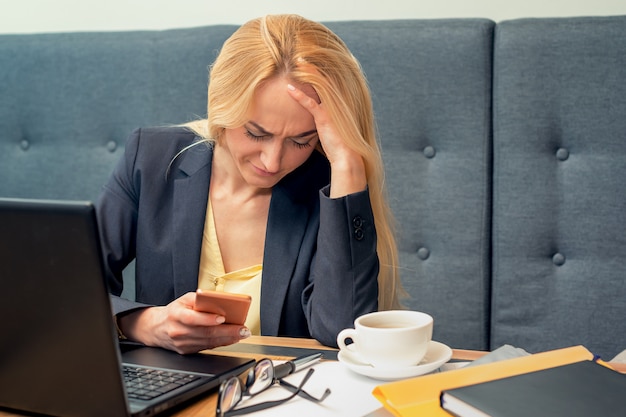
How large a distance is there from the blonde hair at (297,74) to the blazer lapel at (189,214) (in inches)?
3.6

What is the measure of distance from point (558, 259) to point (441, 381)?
A: 1.12 meters

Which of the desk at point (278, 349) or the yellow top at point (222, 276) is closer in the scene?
the desk at point (278, 349)

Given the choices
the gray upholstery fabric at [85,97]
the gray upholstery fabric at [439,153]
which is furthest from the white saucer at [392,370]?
the gray upholstery fabric at [85,97]

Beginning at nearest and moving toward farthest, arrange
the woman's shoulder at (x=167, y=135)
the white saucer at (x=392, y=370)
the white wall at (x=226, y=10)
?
1. the white saucer at (x=392, y=370)
2. the woman's shoulder at (x=167, y=135)
3. the white wall at (x=226, y=10)

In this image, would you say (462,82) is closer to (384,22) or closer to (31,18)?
(384,22)

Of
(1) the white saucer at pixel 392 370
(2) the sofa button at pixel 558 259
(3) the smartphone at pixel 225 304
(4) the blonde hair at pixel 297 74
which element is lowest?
(2) the sofa button at pixel 558 259

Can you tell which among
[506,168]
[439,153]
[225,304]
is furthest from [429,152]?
[225,304]

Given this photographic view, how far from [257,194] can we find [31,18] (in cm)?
121

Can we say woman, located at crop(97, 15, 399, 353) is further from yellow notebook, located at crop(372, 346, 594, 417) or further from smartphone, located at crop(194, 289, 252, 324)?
yellow notebook, located at crop(372, 346, 594, 417)

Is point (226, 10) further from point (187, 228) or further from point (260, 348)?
point (260, 348)

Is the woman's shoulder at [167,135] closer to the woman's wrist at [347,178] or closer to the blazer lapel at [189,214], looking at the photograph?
the blazer lapel at [189,214]

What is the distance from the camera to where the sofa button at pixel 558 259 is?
1863 millimetres

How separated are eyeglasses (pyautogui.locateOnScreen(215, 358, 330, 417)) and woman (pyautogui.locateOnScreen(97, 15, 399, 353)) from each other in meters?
0.30

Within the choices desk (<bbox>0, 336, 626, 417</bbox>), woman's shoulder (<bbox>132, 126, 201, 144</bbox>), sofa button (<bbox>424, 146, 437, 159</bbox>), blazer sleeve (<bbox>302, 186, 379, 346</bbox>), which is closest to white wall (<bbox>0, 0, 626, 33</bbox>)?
sofa button (<bbox>424, 146, 437, 159</bbox>)
